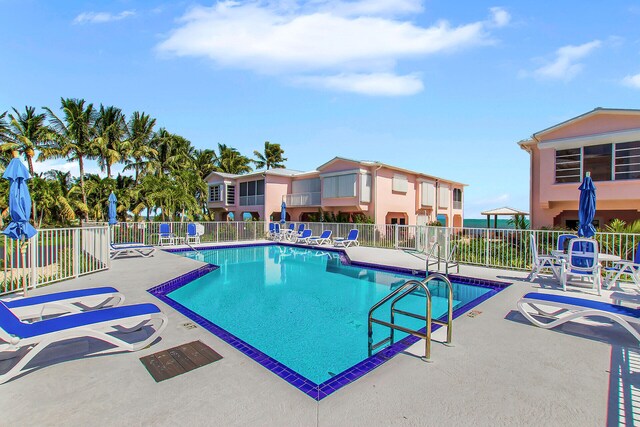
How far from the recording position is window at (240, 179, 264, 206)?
92.4ft

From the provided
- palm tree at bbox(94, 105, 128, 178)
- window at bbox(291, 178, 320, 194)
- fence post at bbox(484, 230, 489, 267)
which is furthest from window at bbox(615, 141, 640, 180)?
palm tree at bbox(94, 105, 128, 178)

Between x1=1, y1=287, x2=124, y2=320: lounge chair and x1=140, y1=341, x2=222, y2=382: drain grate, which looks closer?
x1=140, y1=341, x2=222, y2=382: drain grate

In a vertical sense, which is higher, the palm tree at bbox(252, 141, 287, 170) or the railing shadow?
the palm tree at bbox(252, 141, 287, 170)

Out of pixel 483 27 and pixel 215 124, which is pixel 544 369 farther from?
pixel 215 124

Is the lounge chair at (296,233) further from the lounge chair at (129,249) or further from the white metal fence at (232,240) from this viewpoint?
the lounge chair at (129,249)

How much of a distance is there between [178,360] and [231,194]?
29.0 m

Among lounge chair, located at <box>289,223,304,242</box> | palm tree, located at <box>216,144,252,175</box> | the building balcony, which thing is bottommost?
lounge chair, located at <box>289,223,304,242</box>

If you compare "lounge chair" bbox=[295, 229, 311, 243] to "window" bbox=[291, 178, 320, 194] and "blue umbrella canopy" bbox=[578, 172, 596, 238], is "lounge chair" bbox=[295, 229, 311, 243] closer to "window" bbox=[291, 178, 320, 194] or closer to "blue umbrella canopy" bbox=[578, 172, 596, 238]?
"window" bbox=[291, 178, 320, 194]

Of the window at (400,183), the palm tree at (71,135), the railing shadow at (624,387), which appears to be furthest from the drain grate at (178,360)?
the palm tree at (71,135)

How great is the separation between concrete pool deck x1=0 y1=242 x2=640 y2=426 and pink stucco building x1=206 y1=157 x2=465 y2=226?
60.1 feet

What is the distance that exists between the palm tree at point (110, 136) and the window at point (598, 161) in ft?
107

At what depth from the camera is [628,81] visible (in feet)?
29.5

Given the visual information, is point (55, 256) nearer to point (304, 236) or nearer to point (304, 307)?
point (304, 307)

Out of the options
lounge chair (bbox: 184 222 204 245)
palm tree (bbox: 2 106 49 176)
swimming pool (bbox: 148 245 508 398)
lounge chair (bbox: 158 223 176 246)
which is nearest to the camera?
swimming pool (bbox: 148 245 508 398)
